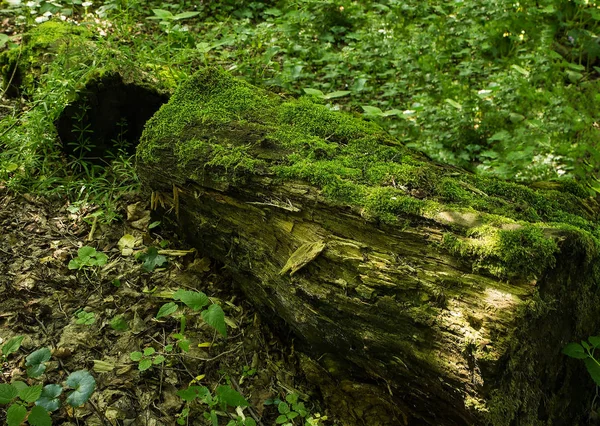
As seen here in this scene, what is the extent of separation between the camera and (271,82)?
Answer: 4.37 meters

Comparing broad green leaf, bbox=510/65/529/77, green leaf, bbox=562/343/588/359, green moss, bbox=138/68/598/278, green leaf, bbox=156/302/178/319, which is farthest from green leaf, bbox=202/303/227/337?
broad green leaf, bbox=510/65/529/77

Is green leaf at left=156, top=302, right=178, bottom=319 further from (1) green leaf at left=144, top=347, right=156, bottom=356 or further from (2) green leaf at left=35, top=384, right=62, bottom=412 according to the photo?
(2) green leaf at left=35, top=384, right=62, bottom=412

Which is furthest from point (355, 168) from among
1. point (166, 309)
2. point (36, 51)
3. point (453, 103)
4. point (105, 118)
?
point (36, 51)

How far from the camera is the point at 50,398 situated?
217cm

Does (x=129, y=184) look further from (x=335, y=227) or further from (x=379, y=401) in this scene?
(x=379, y=401)

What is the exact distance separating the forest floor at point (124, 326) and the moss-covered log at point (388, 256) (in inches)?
7.6

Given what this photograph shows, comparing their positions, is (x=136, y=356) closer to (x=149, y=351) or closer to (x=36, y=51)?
(x=149, y=351)

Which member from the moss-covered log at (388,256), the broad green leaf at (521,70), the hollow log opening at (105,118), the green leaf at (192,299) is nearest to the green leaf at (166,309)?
the green leaf at (192,299)

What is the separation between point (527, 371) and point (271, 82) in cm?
316

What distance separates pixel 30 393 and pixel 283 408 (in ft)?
3.51

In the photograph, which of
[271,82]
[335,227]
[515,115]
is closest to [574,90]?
[515,115]

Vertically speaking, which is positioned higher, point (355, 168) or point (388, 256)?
point (355, 168)

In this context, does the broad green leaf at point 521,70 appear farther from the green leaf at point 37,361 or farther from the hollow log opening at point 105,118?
the green leaf at point 37,361

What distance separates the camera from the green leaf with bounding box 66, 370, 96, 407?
2.15m
